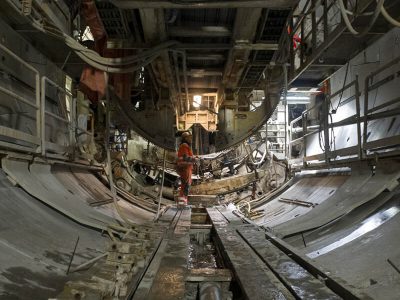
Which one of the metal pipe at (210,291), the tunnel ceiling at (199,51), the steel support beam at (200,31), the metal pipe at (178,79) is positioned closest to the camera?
the metal pipe at (210,291)

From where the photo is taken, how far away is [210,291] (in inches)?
100.0

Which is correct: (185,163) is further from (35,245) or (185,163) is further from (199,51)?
(35,245)

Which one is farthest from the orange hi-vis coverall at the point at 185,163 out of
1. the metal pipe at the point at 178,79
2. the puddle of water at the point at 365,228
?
the puddle of water at the point at 365,228

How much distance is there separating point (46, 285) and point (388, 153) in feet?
12.8

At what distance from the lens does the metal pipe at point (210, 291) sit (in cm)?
245

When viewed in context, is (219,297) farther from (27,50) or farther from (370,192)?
(27,50)

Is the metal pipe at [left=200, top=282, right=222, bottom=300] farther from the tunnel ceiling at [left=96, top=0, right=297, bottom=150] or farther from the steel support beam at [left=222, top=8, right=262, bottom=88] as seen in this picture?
the steel support beam at [left=222, top=8, right=262, bottom=88]

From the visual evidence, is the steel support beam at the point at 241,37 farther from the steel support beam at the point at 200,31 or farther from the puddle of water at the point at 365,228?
the puddle of water at the point at 365,228

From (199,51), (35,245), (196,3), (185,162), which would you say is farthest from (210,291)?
(185,162)

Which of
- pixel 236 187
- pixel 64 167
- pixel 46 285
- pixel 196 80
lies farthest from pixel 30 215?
pixel 236 187

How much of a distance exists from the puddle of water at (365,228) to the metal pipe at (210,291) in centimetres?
131

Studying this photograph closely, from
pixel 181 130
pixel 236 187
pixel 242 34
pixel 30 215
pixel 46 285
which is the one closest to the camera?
pixel 46 285

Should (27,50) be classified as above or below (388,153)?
above

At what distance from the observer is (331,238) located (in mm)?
3848
